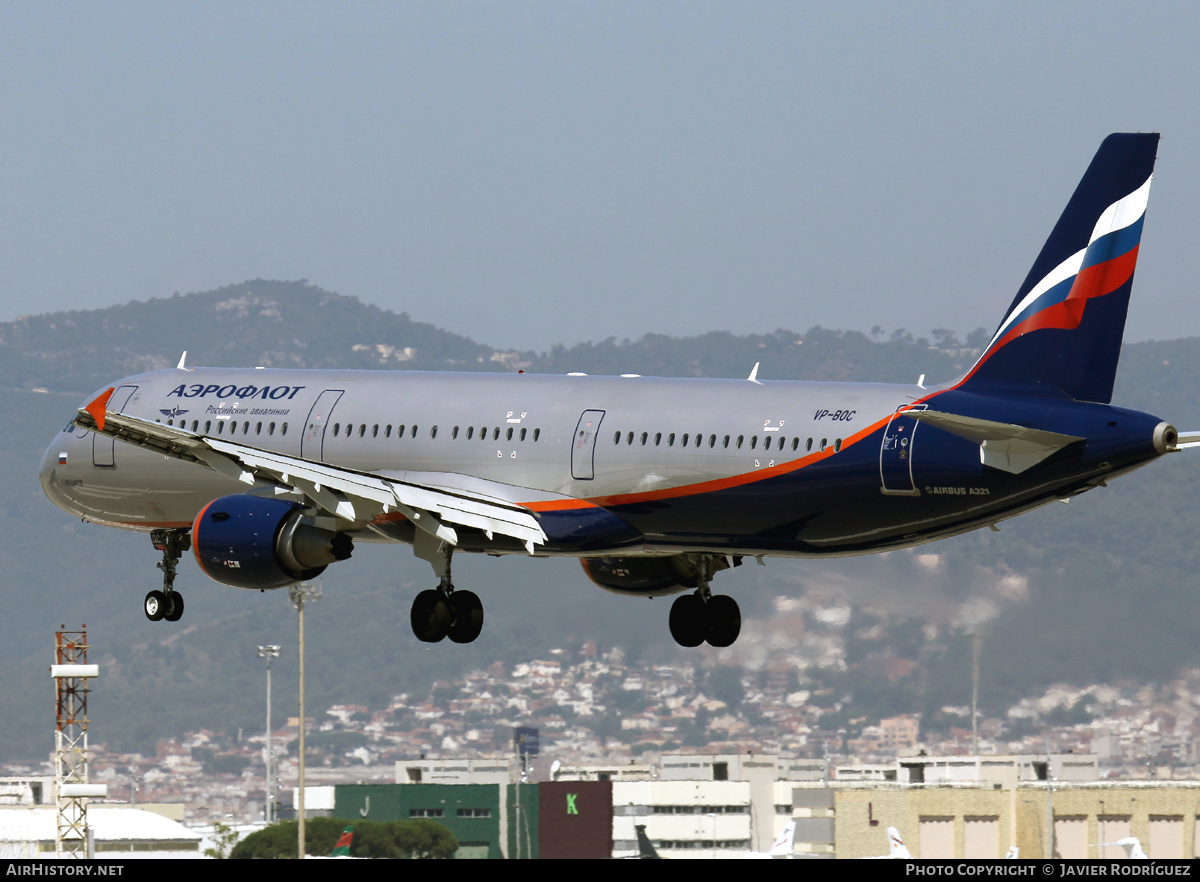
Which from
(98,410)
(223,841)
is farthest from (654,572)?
(223,841)

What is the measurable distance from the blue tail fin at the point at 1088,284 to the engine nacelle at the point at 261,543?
13.4 meters

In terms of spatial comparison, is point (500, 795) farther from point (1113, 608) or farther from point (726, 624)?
point (726, 624)

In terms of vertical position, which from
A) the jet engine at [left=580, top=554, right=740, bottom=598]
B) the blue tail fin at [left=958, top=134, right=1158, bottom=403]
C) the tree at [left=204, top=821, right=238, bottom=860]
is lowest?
the tree at [left=204, top=821, right=238, bottom=860]

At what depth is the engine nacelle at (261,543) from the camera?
38.9m

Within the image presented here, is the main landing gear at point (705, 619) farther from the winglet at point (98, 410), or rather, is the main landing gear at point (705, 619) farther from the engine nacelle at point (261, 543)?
the winglet at point (98, 410)

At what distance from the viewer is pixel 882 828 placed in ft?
305

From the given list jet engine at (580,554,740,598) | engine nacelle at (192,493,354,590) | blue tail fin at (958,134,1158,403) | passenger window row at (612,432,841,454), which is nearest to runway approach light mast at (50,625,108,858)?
jet engine at (580,554,740,598)

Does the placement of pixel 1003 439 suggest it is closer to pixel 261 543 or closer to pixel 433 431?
pixel 433 431

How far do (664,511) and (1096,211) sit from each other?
381 inches

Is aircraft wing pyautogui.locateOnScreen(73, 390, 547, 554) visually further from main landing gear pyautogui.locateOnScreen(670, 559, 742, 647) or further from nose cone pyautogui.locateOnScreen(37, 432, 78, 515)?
nose cone pyautogui.locateOnScreen(37, 432, 78, 515)

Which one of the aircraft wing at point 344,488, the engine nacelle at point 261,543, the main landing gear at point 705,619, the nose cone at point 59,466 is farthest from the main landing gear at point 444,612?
the nose cone at point 59,466

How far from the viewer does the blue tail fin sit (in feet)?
114

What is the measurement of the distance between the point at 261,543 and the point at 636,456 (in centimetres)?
747

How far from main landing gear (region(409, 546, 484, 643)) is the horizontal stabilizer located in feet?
34.4
